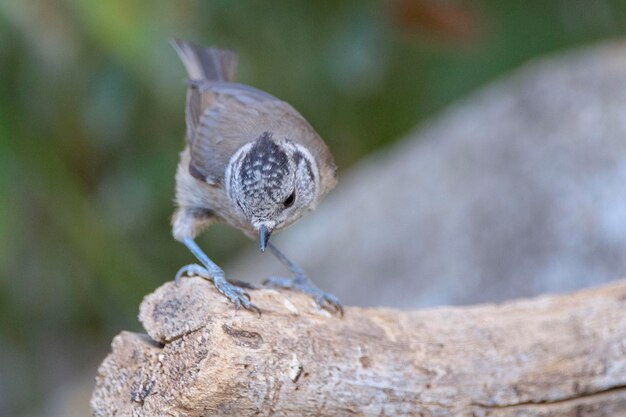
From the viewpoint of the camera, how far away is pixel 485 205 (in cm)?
465

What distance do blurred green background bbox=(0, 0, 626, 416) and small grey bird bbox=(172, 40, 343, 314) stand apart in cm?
94

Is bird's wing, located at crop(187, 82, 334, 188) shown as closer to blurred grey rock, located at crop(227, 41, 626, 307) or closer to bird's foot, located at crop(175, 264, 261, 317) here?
bird's foot, located at crop(175, 264, 261, 317)

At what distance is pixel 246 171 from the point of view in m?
2.79

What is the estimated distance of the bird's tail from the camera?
359cm

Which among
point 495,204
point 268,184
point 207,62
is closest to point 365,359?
point 268,184

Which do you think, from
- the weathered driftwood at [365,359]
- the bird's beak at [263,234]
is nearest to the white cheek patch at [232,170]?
the bird's beak at [263,234]

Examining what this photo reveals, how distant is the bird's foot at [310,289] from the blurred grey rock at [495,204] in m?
1.51

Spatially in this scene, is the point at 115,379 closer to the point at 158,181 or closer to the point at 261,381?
the point at 261,381

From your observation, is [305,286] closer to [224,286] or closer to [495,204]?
[224,286]

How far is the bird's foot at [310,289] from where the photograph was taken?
265 cm

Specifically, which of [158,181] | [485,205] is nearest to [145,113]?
[158,181]

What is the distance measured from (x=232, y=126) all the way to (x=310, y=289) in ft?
2.28

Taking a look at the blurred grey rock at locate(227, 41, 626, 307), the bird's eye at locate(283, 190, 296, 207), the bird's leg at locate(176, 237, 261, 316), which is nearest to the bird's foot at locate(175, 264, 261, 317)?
the bird's leg at locate(176, 237, 261, 316)

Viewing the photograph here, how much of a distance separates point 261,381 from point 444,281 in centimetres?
228
